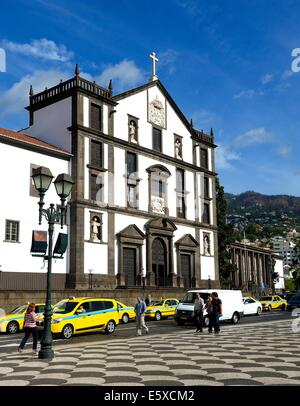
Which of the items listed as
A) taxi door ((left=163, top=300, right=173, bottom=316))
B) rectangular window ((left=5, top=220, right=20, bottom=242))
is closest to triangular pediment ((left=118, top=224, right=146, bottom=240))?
taxi door ((left=163, top=300, right=173, bottom=316))

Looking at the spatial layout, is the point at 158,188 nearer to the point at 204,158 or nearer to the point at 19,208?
the point at 204,158

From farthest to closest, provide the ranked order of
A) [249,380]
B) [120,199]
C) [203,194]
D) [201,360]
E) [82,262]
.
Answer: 1. [203,194]
2. [120,199]
3. [82,262]
4. [201,360]
5. [249,380]

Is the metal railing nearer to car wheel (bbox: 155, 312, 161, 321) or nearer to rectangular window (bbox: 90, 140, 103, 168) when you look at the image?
rectangular window (bbox: 90, 140, 103, 168)

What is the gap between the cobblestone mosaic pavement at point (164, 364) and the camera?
1009 centimetres

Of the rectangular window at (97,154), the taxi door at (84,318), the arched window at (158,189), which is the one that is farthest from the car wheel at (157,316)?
the arched window at (158,189)

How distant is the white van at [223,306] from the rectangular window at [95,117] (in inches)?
721

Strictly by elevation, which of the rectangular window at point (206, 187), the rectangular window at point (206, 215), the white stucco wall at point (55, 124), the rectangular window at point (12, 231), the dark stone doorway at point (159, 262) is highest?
the white stucco wall at point (55, 124)

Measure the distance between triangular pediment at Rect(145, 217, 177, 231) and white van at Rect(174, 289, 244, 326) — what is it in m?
14.9

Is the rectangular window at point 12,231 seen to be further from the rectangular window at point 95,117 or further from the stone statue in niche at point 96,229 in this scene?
the rectangular window at point 95,117

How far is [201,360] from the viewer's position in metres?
13.2

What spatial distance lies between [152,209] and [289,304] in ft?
47.8

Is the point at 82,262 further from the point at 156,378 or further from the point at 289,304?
the point at 156,378

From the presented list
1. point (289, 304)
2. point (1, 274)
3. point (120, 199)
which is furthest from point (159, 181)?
point (1, 274)

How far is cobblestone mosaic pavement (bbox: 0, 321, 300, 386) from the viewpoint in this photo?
10.1 m
